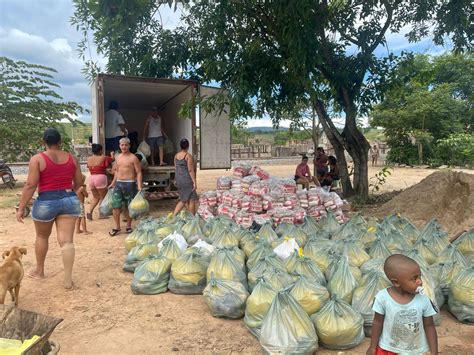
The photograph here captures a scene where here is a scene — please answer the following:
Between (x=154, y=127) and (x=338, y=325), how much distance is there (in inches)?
288

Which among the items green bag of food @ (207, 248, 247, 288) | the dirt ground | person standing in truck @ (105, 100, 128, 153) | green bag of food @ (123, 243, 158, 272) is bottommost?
the dirt ground

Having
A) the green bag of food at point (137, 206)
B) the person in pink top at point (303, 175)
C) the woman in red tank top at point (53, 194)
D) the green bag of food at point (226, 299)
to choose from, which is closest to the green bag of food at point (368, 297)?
the green bag of food at point (226, 299)

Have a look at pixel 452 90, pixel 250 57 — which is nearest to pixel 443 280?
pixel 250 57

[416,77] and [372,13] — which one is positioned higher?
[372,13]

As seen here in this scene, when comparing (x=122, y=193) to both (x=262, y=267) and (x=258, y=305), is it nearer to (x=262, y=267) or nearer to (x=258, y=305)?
(x=262, y=267)

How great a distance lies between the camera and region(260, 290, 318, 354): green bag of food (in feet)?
8.13

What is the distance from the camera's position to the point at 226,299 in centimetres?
313

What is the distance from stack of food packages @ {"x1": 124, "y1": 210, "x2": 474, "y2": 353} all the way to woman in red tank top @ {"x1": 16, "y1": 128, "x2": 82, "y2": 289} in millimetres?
800

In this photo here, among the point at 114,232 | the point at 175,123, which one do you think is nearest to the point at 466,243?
the point at 114,232

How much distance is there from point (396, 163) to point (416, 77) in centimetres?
1429

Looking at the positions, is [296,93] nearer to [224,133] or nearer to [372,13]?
[224,133]

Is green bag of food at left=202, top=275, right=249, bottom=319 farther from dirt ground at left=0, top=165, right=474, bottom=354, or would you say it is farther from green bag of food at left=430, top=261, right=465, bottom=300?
green bag of food at left=430, top=261, right=465, bottom=300

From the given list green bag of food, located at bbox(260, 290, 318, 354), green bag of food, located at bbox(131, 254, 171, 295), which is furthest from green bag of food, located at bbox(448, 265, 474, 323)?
green bag of food, located at bbox(131, 254, 171, 295)

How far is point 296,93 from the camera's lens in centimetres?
883
